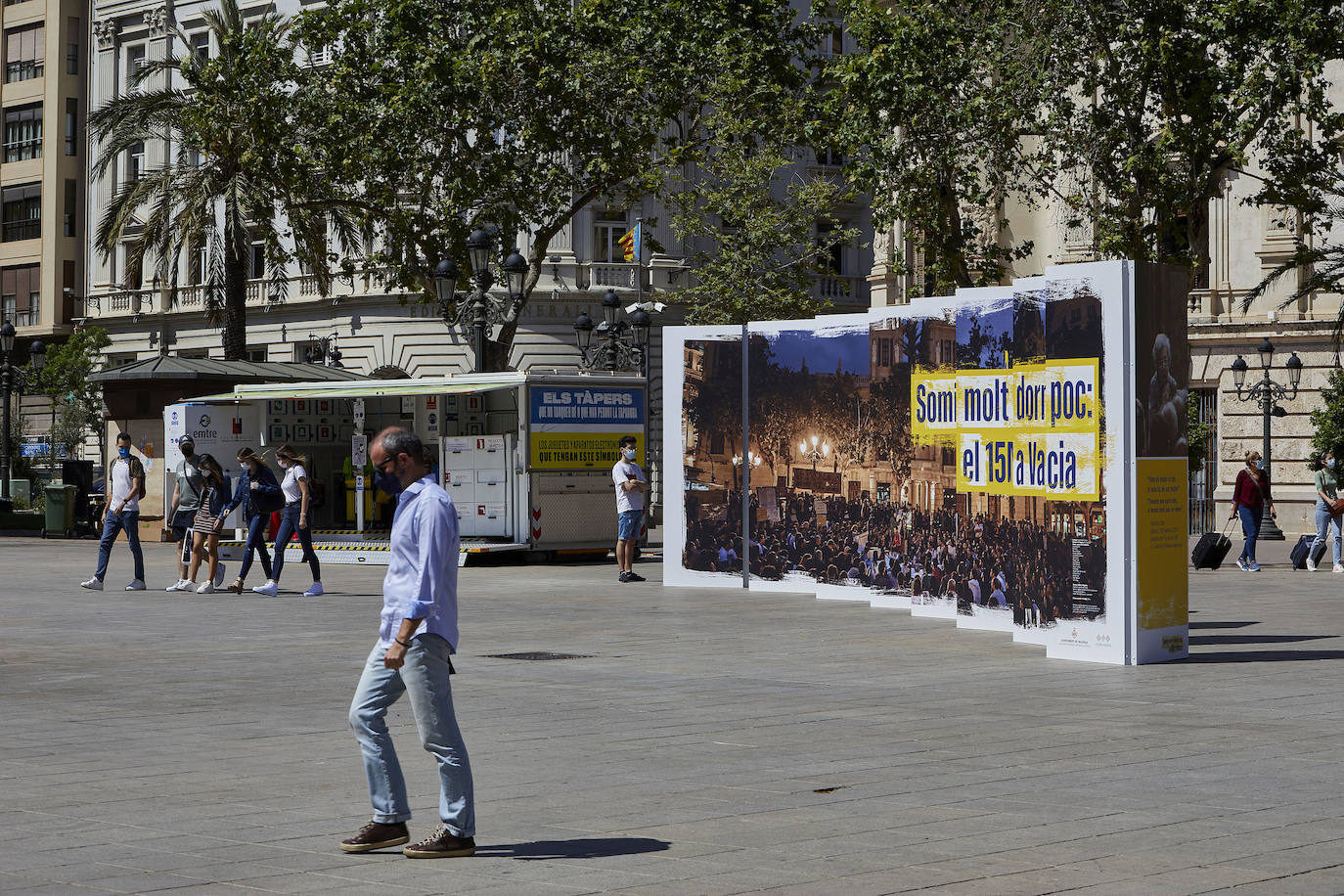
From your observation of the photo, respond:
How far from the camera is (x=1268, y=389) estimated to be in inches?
1393

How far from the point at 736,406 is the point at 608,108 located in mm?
14548

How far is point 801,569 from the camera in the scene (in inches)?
816

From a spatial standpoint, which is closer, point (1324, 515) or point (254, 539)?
point (254, 539)

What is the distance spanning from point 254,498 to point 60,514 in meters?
19.9

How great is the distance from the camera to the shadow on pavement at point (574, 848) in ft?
22.3

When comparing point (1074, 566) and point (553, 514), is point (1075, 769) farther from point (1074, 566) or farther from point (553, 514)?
point (553, 514)

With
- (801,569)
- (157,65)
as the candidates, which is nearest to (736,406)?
(801,569)

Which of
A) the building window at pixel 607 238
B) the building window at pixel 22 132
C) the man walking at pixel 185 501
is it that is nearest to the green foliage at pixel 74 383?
the building window at pixel 22 132

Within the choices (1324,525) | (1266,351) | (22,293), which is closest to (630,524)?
(1324,525)

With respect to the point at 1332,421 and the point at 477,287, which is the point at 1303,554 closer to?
the point at 1332,421

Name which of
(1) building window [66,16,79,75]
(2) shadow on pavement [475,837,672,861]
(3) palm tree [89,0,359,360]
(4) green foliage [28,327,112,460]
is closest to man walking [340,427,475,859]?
(2) shadow on pavement [475,837,672,861]

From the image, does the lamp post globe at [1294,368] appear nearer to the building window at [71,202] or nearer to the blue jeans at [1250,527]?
the blue jeans at [1250,527]

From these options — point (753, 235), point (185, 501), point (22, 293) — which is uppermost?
point (22, 293)

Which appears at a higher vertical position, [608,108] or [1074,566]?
[608,108]
